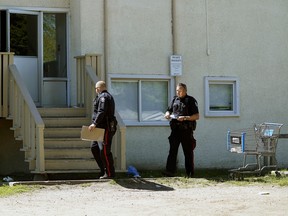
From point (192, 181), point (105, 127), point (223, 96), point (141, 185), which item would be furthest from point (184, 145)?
point (223, 96)

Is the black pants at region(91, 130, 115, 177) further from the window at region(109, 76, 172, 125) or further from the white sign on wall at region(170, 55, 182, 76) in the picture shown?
the white sign on wall at region(170, 55, 182, 76)

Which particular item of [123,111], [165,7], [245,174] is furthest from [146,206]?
[165,7]

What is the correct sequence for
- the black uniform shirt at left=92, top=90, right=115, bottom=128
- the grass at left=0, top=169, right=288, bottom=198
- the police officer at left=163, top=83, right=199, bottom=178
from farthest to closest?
the police officer at left=163, top=83, right=199, bottom=178
the black uniform shirt at left=92, top=90, right=115, bottom=128
the grass at left=0, top=169, right=288, bottom=198

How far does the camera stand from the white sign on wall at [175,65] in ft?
53.4

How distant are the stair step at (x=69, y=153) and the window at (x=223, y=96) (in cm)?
430

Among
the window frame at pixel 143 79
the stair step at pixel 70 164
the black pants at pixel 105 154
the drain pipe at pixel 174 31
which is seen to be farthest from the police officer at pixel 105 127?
the drain pipe at pixel 174 31

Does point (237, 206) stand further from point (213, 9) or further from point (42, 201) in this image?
point (213, 9)

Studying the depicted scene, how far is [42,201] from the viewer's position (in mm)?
10406

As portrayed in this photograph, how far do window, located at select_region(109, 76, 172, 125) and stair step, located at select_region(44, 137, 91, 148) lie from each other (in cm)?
240

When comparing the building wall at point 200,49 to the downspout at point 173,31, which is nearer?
the building wall at point 200,49

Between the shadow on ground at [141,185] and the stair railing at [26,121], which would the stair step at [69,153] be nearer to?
the stair railing at [26,121]

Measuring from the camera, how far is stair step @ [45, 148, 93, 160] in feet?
43.9

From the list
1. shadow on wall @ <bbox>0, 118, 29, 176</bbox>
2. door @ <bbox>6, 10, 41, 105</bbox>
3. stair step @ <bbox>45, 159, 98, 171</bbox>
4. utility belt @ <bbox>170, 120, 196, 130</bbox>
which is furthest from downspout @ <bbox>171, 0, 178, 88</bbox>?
shadow on wall @ <bbox>0, 118, 29, 176</bbox>

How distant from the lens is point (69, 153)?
13.5m
